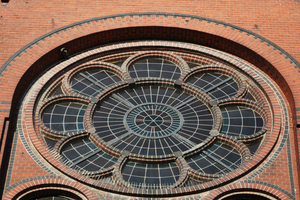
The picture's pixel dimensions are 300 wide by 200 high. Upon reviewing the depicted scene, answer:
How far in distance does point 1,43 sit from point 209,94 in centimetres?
757

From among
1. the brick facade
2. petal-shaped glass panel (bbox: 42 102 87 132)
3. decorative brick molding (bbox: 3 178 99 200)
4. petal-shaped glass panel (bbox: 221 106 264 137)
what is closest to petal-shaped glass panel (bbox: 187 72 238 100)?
petal-shaped glass panel (bbox: 221 106 264 137)

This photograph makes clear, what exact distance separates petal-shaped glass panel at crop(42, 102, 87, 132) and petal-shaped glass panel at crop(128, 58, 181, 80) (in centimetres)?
264

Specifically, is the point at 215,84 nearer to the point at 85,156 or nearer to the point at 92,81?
the point at 92,81

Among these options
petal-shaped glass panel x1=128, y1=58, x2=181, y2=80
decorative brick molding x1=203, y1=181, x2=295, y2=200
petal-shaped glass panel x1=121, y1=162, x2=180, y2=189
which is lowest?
decorative brick molding x1=203, y1=181, x2=295, y2=200

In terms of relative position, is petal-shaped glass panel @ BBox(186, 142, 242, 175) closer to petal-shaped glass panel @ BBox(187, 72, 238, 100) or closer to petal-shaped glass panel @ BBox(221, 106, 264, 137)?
petal-shaped glass panel @ BBox(221, 106, 264, 137)

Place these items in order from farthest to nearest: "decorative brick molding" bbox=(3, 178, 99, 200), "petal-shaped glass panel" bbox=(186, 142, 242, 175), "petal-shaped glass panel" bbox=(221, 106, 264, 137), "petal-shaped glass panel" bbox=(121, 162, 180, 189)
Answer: "petal-shaped glass panel" bbox=(221, 106, 264, 137), "petal-shaped glass panel" bbox=(186, 142, 242, 175), "petal-shaped glass panel" bbox=(121, 162, 180, 189), "decorative brick molding" bbox=(3, 178, 99, 200)

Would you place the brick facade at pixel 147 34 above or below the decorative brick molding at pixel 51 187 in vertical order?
above

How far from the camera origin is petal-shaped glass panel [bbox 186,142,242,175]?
21.2 meters

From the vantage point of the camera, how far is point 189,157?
70.6ft

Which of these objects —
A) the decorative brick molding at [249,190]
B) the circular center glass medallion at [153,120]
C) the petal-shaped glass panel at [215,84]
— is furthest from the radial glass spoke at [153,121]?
the decorative brick molding at [249,190]

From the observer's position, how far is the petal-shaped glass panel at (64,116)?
2259cm

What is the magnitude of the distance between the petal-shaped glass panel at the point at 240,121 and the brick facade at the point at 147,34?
34.8 inches

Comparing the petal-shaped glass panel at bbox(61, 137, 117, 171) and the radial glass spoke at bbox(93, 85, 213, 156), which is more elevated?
the radial glass spoke at bbox(93, 85, 213, 156)

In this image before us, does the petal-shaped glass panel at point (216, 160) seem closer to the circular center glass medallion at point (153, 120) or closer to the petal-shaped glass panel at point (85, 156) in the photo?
the circular center glass medallion at point (153, 120)
